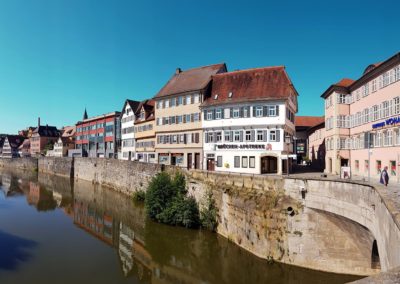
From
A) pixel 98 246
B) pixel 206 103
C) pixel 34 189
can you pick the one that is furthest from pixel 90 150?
pixel 98 246

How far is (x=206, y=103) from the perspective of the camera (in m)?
34.6

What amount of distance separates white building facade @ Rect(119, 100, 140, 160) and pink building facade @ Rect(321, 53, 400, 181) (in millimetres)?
31626

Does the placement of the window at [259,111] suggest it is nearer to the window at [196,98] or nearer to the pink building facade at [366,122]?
the pink building facade at [366,122]

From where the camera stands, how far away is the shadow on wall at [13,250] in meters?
19.3

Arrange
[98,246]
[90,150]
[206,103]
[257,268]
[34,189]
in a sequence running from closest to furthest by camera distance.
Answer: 1. [257,268]
2. [98,246]
3. [206,103]
4. [34,189]
5. [90,150]

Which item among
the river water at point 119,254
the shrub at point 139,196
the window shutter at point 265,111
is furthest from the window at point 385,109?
the shrub at point 139,196

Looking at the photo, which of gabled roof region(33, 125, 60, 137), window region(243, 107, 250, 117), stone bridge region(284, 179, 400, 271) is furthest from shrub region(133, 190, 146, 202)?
gabled roof region(33, 125, 60, 137)

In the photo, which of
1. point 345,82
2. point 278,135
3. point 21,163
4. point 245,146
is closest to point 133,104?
point 245,146

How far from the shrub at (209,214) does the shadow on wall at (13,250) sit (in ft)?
43.4

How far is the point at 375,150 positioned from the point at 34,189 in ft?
183

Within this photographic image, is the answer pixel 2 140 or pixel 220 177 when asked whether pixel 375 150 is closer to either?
pixel 220 177

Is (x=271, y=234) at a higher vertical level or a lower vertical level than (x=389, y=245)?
lower

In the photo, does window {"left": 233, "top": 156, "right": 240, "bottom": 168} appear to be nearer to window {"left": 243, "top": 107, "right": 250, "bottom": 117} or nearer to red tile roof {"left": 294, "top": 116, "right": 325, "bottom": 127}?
window {"left": 243, "top": 107, "right": 250, "bottom": 117}

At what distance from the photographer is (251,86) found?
108 ft
